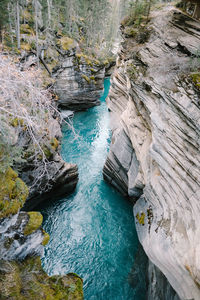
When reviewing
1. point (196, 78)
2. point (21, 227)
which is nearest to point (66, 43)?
point (196, 78)

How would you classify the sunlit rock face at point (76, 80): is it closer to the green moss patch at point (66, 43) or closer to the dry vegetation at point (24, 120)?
the green moss patch at point (66, 43)

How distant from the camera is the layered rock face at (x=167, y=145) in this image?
652cm

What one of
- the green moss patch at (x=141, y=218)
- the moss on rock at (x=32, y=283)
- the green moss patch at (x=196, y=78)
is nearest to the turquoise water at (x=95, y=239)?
the green moss patch at (x=141, y=218)

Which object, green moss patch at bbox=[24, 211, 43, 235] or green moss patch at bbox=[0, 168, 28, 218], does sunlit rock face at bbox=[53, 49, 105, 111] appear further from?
green moss patch at bbox=[24, 211, 43, 235]

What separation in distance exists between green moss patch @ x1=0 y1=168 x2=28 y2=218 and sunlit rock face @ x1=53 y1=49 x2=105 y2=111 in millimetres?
19504

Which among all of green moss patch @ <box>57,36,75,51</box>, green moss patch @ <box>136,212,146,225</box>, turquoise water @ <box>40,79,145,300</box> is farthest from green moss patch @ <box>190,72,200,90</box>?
green moss patch @ <box>57,36,75,51</box>

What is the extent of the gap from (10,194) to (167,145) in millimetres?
6679

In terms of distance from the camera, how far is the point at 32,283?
20.4ft

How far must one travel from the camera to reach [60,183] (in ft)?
44.6

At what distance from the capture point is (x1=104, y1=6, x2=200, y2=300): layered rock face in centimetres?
652

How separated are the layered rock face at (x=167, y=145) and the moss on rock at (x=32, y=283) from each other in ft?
11.5

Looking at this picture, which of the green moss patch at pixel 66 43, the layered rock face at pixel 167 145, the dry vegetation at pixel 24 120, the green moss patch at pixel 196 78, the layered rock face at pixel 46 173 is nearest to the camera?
the dry vegetation at pixel 24 120

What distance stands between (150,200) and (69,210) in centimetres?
639

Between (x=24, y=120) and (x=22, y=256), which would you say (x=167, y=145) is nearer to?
(x=24, y=120)
